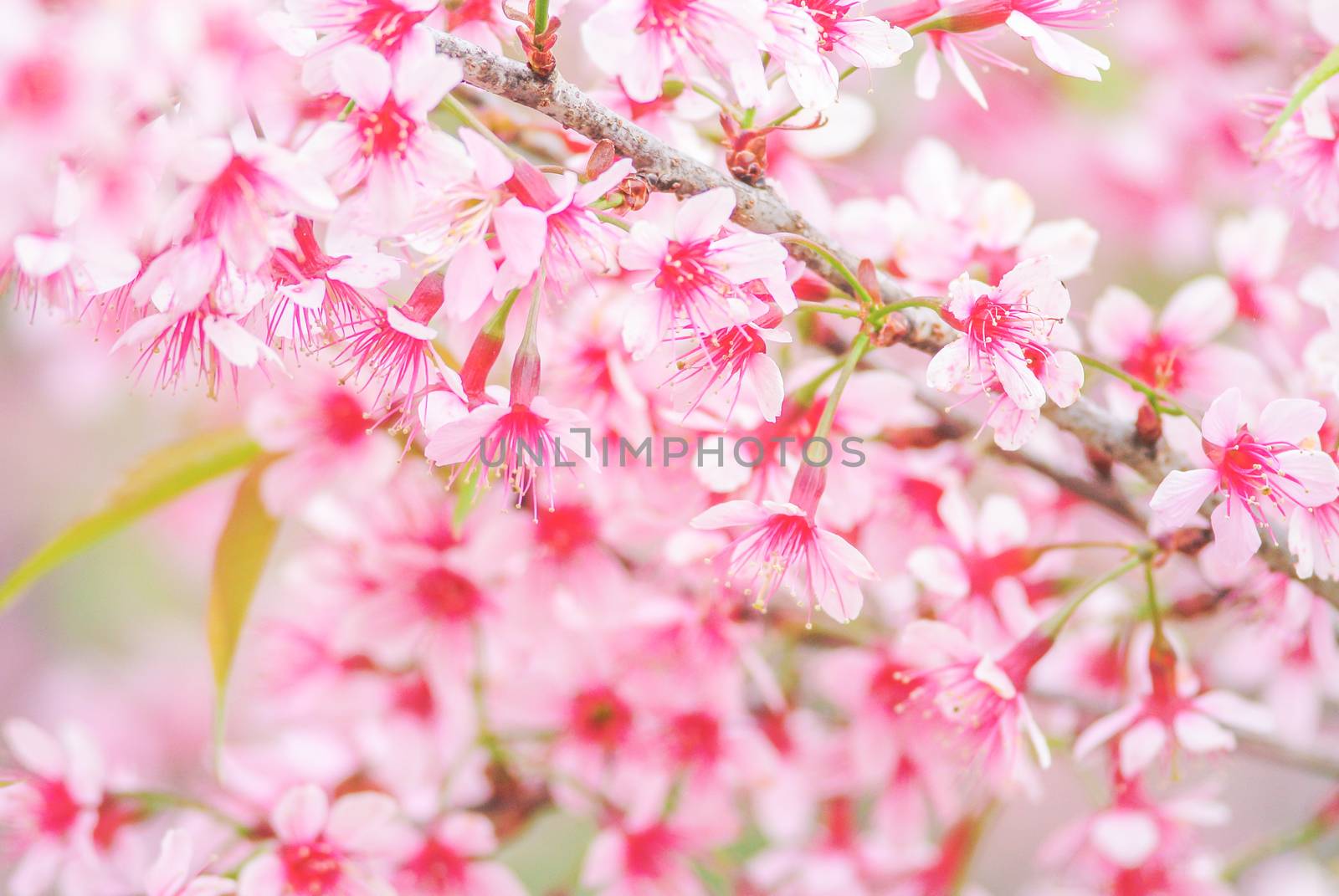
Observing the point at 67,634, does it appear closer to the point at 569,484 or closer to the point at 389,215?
the point at 569,484

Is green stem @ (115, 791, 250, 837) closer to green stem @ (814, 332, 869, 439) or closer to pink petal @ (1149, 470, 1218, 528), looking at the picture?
green stem @ (814, 332, 869, 439)

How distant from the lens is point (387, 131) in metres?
0.69

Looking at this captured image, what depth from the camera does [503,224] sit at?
689 mm

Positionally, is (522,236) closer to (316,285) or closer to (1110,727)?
(316,285)

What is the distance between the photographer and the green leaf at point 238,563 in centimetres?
108

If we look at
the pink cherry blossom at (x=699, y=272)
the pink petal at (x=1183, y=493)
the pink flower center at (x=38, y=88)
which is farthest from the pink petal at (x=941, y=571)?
the pink flower center at (x=38, y=88)

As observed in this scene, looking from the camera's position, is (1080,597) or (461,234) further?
(1080,597)

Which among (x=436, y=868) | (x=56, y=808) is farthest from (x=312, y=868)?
(x=56, y=808)

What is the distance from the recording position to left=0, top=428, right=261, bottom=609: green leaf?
3.55ft

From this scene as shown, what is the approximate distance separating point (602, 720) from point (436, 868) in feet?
0.79

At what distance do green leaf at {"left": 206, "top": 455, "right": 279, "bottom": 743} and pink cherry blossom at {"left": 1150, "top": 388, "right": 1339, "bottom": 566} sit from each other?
0.78 meters

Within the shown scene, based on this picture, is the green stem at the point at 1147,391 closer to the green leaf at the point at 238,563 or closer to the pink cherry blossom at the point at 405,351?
the pink cherry blossom at the point at 405,351

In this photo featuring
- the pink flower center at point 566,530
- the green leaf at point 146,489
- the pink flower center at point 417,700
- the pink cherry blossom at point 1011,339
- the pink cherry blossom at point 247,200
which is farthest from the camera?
the pink flower center at point 417,700

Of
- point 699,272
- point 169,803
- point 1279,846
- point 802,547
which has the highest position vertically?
point 699,272
